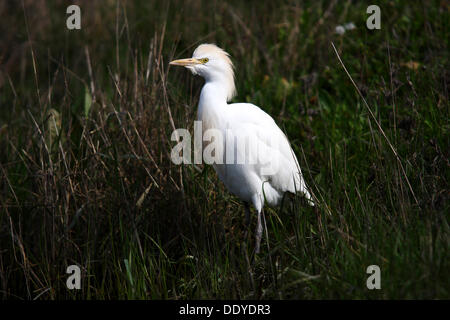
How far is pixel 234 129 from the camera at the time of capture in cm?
313

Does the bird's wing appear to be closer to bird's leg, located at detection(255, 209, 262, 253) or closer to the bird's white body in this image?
the bird's white body

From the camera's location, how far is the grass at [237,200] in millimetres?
2518

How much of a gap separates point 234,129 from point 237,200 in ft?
2.01

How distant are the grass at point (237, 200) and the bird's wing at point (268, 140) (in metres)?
0.18

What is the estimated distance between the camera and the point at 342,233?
2527mm

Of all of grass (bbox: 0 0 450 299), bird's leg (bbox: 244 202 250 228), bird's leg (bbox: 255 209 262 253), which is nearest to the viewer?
grass (bbox: 0 0 450 299)

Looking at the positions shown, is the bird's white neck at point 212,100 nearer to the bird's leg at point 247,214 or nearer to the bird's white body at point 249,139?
the bird's white body at point 249,139

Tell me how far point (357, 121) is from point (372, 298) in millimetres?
1770

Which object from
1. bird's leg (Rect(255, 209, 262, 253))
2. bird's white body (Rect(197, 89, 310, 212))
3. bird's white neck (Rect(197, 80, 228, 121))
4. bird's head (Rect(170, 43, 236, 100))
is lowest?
bird's leg (Rect(255, 209, 262, 253))

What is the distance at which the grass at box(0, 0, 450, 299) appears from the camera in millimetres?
2518

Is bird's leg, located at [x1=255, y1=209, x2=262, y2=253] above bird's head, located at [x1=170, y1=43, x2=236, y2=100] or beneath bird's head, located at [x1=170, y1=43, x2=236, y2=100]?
beneath

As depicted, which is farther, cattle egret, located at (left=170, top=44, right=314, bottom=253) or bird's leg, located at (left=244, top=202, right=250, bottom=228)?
bird's leg, located at (left=244, top=202, right=250, bottom=228)

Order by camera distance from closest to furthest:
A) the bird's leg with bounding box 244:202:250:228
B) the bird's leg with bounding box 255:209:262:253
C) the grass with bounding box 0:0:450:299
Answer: the grass with bounding box 0:0:450:299
the bird's leg with bounding box 255:209:262:253
the bird's leg with bounding box 244:202:250:228

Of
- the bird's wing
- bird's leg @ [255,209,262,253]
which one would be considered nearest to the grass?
bird's leg @ [255,209,262,253]
